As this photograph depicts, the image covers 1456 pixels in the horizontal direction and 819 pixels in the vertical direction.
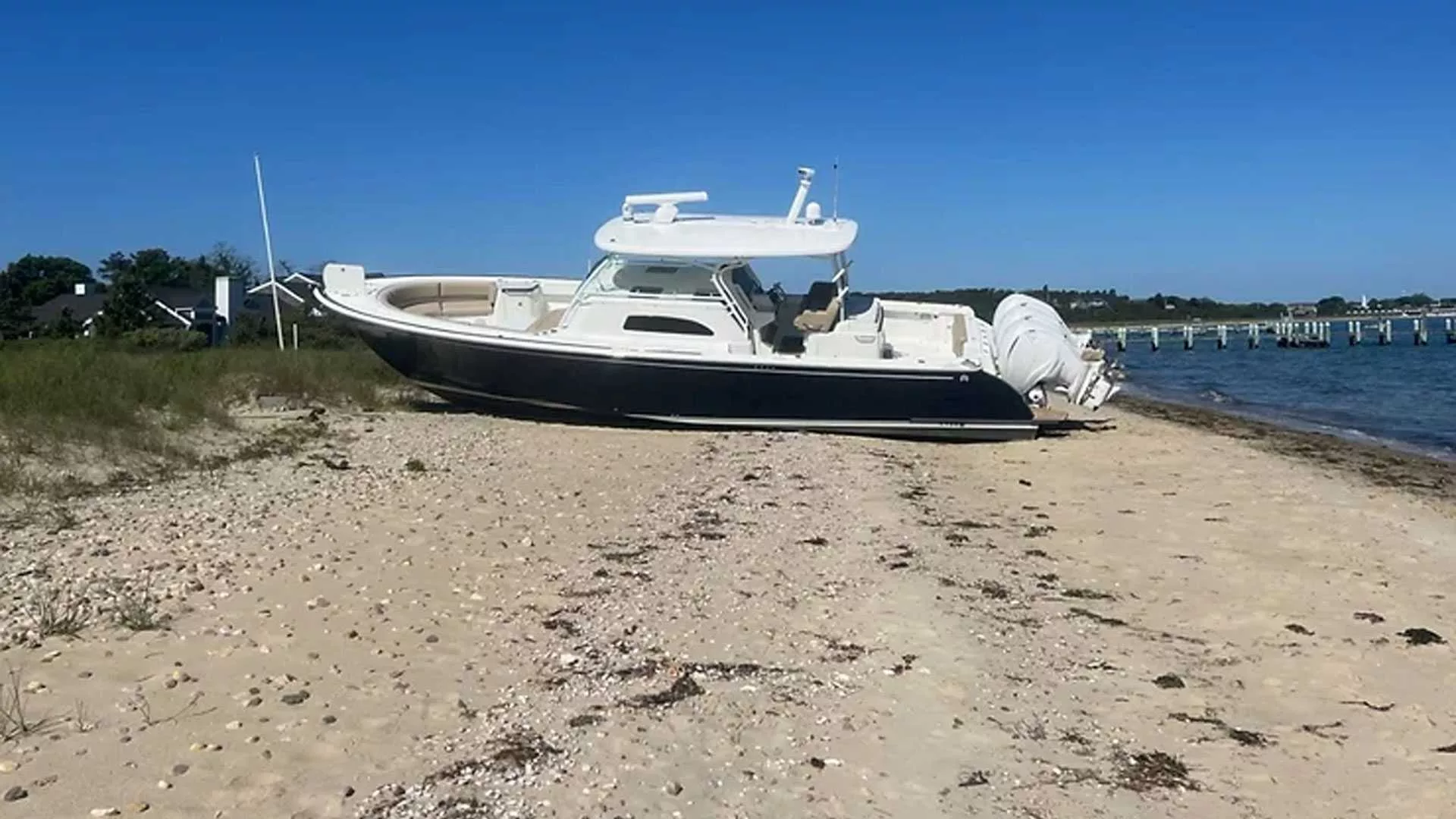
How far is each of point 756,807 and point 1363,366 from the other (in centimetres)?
4760

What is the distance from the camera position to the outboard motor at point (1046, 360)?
49.4 feet

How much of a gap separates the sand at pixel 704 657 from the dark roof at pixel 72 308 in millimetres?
45656

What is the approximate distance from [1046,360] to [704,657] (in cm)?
1079

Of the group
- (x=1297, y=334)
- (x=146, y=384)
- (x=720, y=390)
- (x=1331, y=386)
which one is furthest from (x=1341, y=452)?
(x=1297, y=334)

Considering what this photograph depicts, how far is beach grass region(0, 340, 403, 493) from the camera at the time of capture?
9.78 m

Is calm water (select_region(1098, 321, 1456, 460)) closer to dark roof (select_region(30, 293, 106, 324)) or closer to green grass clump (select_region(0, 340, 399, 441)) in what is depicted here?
green grass clump (select_region(0, 340, 399, 441))

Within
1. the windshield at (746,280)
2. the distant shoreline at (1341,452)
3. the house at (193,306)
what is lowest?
the distant shoreline at (1341,452)

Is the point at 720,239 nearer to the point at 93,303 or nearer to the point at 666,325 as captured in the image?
the point at 666,325

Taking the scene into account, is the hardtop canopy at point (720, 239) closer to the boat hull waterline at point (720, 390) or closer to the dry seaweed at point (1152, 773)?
the boat hull waterline at point (720, 390)

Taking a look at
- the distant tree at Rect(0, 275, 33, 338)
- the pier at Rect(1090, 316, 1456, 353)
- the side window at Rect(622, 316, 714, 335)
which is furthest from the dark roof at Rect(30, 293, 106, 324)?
the pier at Rect(1090, 316, 1456, 353)

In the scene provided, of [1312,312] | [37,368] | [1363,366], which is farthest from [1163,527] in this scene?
[1312,312]

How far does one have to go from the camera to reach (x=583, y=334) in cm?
1465

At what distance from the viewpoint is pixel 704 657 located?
5387 millimetres

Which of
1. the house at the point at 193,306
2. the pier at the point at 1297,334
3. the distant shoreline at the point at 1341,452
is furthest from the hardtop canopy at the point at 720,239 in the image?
A: the pier at the point at 1297,334
